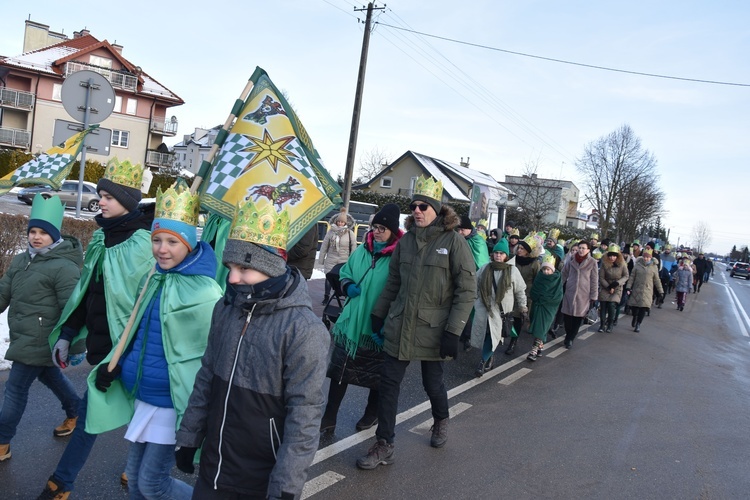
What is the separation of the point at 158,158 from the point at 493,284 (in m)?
48.9

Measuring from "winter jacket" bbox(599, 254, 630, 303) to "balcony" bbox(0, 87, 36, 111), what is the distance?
1753 inches

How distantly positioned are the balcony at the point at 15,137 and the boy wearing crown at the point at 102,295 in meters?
46.9

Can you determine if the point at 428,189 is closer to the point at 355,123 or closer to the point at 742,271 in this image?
the point at 355,123

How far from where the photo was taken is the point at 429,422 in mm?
5586

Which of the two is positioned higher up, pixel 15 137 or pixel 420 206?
pixel 15 137

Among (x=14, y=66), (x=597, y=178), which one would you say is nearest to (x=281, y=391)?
(x=14, y=66)

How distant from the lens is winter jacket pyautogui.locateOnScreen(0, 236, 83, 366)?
3.86m

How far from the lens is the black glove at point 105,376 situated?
3029mm

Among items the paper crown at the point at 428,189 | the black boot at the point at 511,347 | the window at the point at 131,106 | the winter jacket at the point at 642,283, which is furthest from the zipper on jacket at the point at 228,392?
the window at the point at 131,106

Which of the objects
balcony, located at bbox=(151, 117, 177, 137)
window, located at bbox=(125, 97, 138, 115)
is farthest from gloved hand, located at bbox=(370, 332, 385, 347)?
balcony, located at bbox=(151, 117, 177, 137)

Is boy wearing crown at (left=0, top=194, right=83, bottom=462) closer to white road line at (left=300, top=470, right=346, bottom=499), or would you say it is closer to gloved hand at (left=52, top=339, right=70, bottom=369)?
gloved hand at (left=52, top=339, right=70, bottom=369)

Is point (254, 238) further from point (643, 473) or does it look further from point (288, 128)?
point (643, 473)

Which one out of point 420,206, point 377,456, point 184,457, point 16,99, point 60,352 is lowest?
point 377,456

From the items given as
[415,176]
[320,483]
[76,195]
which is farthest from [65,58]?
[320,483]
